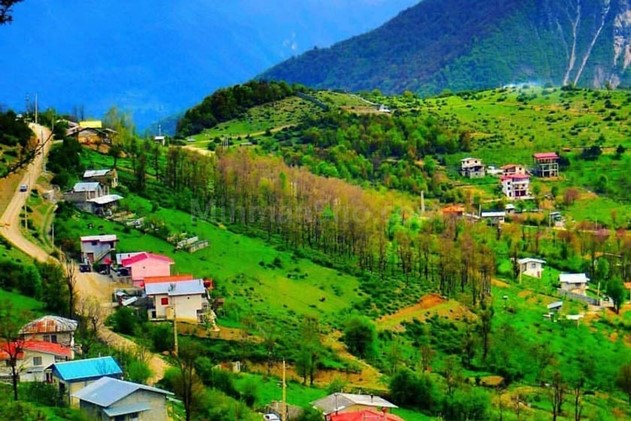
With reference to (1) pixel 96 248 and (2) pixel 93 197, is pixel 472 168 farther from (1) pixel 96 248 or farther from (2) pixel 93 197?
(1) pixel 96 248

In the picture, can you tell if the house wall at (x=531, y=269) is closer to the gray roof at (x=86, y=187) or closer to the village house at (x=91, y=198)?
the village house at (x=91, y=198)

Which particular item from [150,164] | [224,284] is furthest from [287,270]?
[150,164]

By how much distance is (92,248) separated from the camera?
52750 mm

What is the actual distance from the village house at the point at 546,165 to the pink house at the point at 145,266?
46989mm

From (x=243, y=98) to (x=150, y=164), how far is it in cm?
3513

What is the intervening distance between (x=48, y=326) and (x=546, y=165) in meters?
60.2

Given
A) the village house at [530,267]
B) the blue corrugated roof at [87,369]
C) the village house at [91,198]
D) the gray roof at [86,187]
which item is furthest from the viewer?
the village house at [530,267]

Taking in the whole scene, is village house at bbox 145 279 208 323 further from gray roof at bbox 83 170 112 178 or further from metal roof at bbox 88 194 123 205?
gray roof at bbox 83 170 112 178

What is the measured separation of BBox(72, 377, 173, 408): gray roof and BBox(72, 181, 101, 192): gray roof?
1118 inches

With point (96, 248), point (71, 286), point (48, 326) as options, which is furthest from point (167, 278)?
point (48, 326)

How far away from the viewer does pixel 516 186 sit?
8725cm

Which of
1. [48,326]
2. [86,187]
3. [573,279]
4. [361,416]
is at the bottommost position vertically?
[361,416]

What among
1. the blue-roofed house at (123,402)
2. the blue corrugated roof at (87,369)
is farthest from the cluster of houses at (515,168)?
the blue-roofed house at (123,402)

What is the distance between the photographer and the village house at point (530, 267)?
6575 cm
